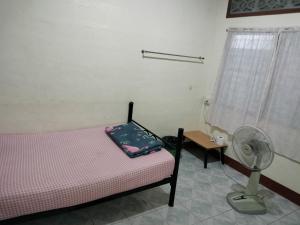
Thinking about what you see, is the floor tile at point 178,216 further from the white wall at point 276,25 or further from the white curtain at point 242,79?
the white curtain at point 242,79

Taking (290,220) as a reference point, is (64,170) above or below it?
above

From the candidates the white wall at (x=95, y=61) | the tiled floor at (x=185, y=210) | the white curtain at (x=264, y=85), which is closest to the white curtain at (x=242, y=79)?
the white curtain at (x=264, y=85)

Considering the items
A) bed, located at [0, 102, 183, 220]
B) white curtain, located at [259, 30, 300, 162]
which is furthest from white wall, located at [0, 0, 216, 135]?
white curtain, located at [259, 30, 300, 162]

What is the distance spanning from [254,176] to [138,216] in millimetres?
1332

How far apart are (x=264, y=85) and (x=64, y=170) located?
8.08 feet

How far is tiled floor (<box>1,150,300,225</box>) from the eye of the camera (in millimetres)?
2072

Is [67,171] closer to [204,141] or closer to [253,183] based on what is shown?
[253,183]

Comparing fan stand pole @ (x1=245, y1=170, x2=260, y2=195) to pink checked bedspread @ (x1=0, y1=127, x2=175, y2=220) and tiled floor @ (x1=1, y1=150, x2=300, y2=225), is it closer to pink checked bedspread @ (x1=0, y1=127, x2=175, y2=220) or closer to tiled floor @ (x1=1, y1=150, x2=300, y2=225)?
tiled floor @ (x1=1, y1=150, x2=300, y2=225)

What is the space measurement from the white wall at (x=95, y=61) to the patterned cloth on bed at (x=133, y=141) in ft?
1.47

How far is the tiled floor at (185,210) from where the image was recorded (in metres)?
2.07

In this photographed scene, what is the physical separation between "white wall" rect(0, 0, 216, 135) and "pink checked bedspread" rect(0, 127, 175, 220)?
347mm

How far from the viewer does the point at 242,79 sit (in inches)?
120

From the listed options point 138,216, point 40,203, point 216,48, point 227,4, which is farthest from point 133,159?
point 227,4

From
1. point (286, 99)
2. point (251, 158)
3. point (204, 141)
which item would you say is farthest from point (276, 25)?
point (204, 141)
